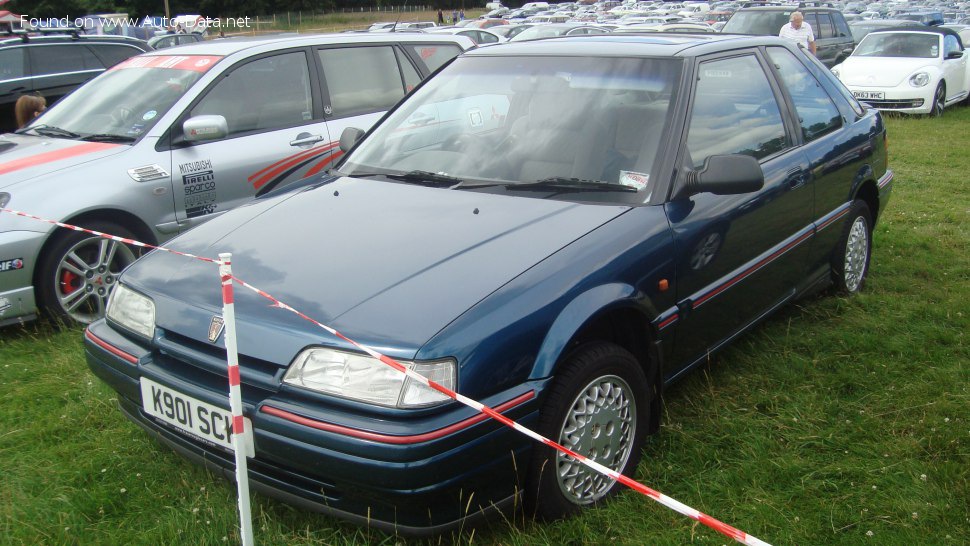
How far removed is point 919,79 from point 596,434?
1259 centimetres

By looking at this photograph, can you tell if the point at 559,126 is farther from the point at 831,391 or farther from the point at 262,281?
the point at 831,391

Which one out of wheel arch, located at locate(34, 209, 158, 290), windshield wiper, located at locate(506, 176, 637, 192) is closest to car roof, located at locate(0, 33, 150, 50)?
wheel arch, located at locate(34, 209, 158, 290)

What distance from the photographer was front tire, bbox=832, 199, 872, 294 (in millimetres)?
4730

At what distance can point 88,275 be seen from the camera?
4.64m

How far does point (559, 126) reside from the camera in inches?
135

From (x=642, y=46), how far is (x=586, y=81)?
340 mm

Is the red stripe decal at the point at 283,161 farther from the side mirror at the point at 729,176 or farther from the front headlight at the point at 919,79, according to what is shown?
the front headlight at the point at 919,79

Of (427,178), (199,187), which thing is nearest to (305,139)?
(199,187)

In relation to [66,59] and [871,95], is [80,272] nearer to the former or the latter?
[66,59]

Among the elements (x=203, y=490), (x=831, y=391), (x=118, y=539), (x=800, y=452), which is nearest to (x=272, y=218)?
(x=203, y=490)

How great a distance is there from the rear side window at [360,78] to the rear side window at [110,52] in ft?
13.9

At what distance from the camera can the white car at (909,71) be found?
1295 cm

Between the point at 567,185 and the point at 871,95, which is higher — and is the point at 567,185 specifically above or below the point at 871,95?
above

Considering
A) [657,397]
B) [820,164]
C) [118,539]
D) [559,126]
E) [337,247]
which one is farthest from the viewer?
[820,164]
